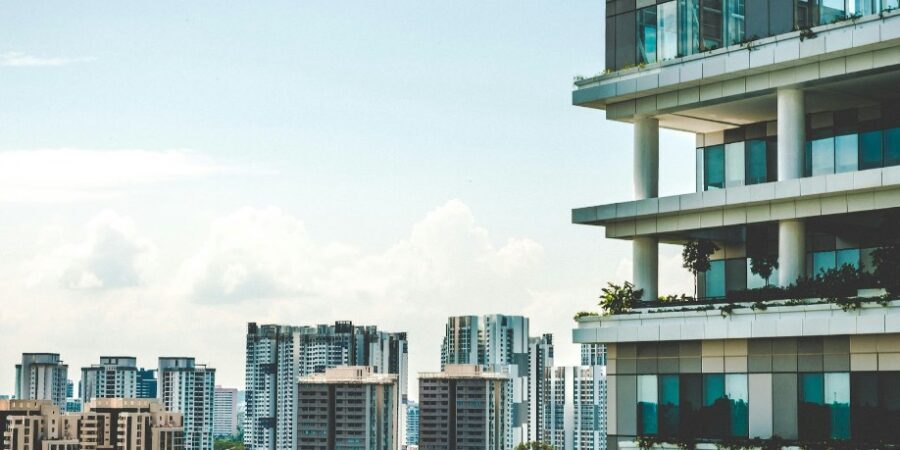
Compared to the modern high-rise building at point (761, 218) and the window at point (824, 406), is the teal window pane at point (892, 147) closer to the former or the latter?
the modern high-rise building at point (761, 218)

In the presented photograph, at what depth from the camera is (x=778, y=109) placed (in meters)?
43.9

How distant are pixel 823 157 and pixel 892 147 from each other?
7.61 feet

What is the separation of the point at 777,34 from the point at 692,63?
3.01 m

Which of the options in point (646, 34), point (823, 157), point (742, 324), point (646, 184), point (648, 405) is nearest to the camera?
point (742, 324)

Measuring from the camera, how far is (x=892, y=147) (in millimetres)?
43156

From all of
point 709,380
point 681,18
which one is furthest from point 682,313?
point 681,18

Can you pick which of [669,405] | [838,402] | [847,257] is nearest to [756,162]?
[847,257]

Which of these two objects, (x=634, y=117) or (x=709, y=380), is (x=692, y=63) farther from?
(x=709, y=380)

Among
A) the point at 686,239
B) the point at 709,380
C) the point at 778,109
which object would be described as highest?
the point at 778,109

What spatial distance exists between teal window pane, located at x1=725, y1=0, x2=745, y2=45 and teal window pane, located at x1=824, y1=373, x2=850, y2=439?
10459 millimetres

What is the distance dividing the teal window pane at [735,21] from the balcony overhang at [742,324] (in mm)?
8182

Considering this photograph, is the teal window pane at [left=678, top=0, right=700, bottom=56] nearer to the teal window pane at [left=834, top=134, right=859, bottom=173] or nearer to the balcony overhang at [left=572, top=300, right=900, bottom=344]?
the teal window pane at [left=834, top=134, right=859, bottom=173]

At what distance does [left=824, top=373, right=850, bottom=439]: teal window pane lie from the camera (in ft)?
133

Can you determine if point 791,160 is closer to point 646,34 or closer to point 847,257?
point 847,257
